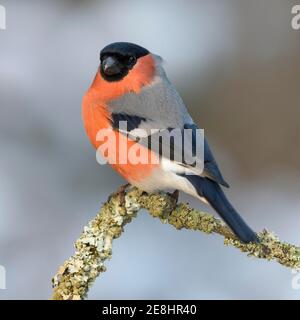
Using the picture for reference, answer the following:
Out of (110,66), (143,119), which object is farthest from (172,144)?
(110,66)

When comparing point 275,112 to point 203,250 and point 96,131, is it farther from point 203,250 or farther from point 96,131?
point 96,131

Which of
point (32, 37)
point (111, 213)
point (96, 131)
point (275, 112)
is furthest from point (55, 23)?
point (111, 213)

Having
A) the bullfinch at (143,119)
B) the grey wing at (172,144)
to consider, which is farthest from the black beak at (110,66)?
the grey wing at (172,144)

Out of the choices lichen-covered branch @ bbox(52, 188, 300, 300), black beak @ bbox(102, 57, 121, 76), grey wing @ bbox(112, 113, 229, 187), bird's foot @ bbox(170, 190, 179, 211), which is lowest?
lichen-covered branch @ bbox(52, 188, 300, 300)

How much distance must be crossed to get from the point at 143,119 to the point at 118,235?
0.61 m

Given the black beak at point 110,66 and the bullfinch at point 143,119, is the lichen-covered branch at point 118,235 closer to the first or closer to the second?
the bullfinch at point 143,119

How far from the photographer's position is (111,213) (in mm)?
2691

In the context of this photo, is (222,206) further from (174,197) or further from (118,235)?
(118,235)

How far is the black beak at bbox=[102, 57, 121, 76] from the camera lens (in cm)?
321

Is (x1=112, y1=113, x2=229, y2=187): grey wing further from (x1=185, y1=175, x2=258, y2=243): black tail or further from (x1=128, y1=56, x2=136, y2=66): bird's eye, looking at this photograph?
(x1=128, y1=56, x2=136, y2=66): bird's eye

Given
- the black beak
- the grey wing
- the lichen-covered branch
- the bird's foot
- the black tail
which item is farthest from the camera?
the black beak

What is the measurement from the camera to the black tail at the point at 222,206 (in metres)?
2.55

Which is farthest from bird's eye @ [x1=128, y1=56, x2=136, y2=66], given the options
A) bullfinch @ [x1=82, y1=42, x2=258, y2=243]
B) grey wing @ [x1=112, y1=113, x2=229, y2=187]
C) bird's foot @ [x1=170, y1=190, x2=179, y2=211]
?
bird's foot @ [x1=170, y1=190, x2=179, y2=211]
